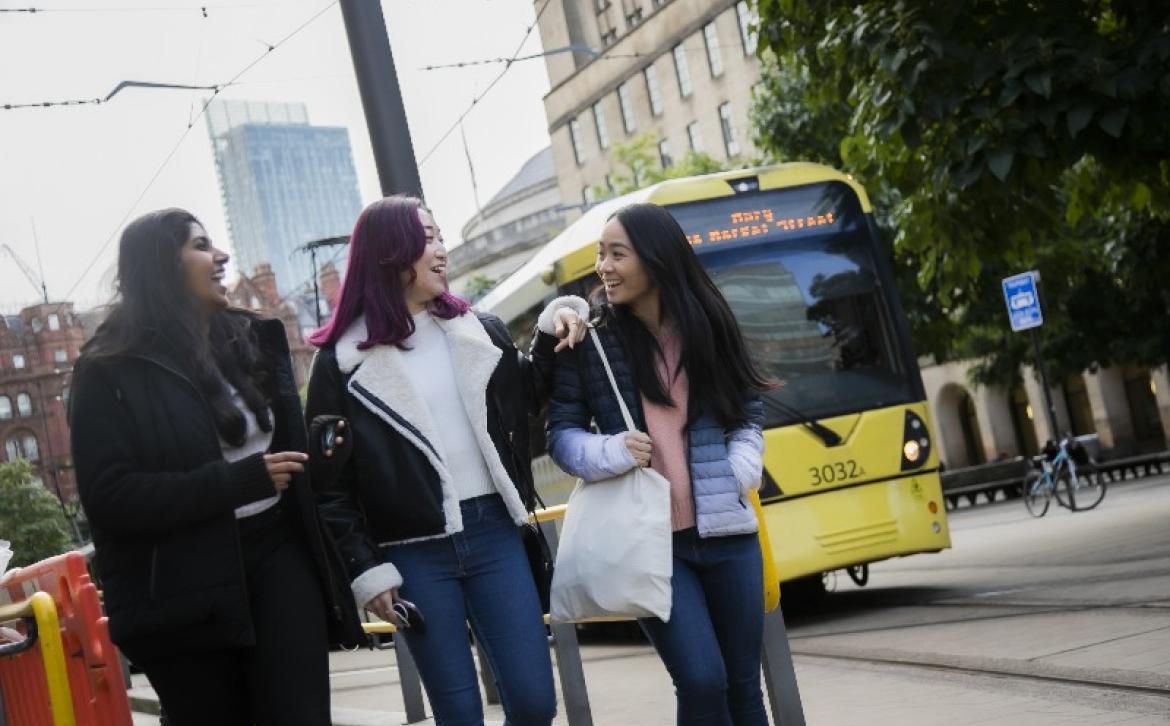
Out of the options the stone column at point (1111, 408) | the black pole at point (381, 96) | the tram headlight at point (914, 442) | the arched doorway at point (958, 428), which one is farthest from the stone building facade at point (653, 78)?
the black pole at point (381, 96)

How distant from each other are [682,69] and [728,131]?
9.89 feet


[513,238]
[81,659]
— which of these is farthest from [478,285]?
[81,659]

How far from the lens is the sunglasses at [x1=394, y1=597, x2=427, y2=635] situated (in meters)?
4.32

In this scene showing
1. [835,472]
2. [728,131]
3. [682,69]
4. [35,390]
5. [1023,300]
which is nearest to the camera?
[835,472]

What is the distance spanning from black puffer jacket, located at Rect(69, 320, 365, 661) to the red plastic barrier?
2618mm

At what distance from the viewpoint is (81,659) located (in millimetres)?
6828

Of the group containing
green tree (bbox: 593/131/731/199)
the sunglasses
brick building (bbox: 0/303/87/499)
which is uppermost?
green tree (bbox: 593/131/731/199)

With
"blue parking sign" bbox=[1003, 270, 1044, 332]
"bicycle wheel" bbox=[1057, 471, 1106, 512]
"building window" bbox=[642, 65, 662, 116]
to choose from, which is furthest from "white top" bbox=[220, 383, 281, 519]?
"building window" bbox=[642, 65, 662, 116]

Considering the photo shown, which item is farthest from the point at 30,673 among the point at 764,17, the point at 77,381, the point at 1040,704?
the point at 764,17

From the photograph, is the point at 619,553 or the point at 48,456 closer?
the point at 619,553

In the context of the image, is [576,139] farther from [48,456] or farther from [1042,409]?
[48,456]

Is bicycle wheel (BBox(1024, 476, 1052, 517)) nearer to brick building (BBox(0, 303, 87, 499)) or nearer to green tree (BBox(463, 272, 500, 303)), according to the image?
brick building (BBox(0, 303, 87, 499))

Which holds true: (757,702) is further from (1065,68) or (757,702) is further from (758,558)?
(1065,68)

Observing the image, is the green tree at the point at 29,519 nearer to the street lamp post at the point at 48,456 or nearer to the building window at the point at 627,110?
the street lamp post at the point at 48,456
